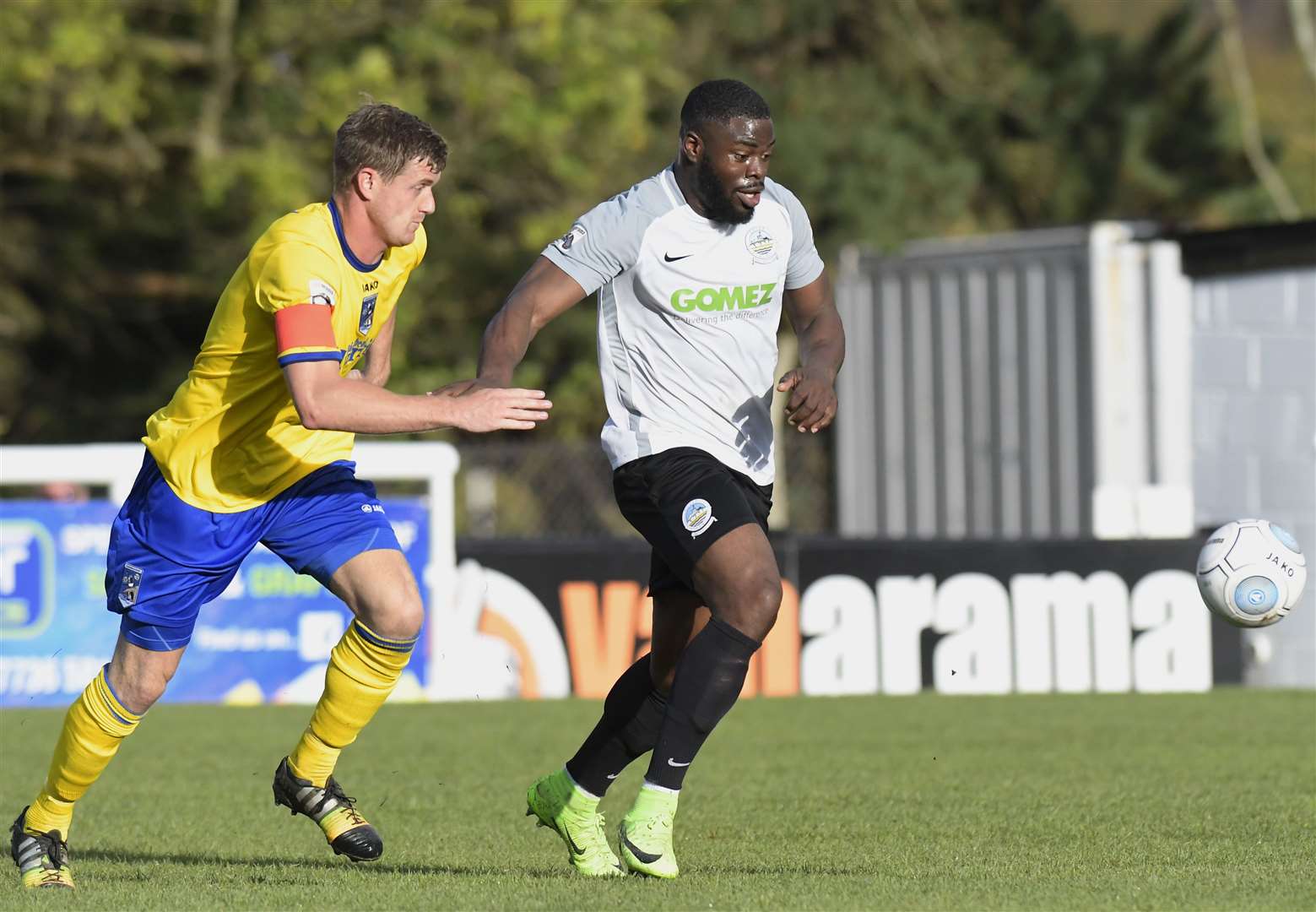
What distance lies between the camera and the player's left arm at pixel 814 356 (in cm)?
602

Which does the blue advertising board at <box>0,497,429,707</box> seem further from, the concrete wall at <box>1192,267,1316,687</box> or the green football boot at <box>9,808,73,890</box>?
the green football boot at <box>9,808,73,890</box>

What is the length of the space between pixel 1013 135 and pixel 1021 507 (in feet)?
43.4

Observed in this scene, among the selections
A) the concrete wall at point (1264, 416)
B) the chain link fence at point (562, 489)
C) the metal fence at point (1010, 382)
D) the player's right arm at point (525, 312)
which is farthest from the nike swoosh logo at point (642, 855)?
the chain link fence at point (562, 489)

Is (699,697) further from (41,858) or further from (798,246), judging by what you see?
(41,858)

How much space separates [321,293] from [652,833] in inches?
70.0

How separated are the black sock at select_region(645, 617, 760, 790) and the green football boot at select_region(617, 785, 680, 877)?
5cm

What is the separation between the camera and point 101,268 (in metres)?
23.0

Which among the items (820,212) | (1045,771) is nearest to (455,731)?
(1045,771)

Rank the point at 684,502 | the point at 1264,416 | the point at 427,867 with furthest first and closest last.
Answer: the point at 1264,416 → the point at 427,867 → the point at 684,502

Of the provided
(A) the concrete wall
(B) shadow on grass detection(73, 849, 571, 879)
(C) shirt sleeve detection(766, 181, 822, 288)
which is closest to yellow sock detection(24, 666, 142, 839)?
(B) shadow on grass detection(73, 849, 571, 879)

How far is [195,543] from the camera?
6109mm

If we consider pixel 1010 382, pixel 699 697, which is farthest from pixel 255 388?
pixel 1010 382

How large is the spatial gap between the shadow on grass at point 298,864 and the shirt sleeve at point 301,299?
1.61 meters

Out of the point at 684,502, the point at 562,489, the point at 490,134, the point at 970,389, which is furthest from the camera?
the point at 490,134
